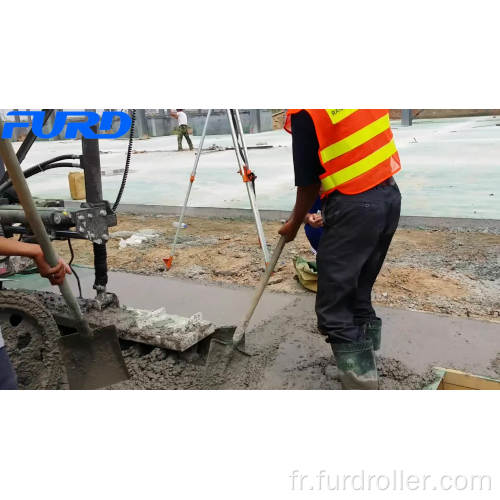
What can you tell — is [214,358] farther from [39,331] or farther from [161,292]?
[161,292]

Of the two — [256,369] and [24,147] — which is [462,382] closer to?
[256,369]

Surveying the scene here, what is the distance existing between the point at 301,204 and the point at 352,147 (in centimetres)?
44

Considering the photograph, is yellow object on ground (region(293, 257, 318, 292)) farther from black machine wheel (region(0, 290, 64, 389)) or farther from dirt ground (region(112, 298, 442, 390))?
black machine wheel (region(0, 290, 64, 389))

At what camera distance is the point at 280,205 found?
752 cm

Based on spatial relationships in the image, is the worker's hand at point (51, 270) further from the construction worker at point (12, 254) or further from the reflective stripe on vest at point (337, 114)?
the reflective stripe on vest at point (337, 114)

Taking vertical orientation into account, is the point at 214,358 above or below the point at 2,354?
below

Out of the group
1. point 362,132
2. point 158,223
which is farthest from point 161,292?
point 158,223

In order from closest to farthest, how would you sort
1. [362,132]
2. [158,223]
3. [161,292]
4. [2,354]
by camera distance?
[2,354] < [362,132] < [161,292] < [158,223]

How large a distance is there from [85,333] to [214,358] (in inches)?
29.7

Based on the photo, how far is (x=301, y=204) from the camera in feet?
8.93

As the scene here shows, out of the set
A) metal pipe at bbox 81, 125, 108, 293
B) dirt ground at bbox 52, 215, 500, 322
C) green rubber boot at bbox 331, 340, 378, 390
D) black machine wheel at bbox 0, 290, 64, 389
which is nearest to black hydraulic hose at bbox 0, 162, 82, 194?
metal pipe at bbox 81, 125, 108, 293

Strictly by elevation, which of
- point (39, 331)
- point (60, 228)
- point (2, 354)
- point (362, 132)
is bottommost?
point (39, 331)

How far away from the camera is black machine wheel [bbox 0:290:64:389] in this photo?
2.85 metres

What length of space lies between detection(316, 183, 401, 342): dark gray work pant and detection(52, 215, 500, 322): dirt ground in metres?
1.49
